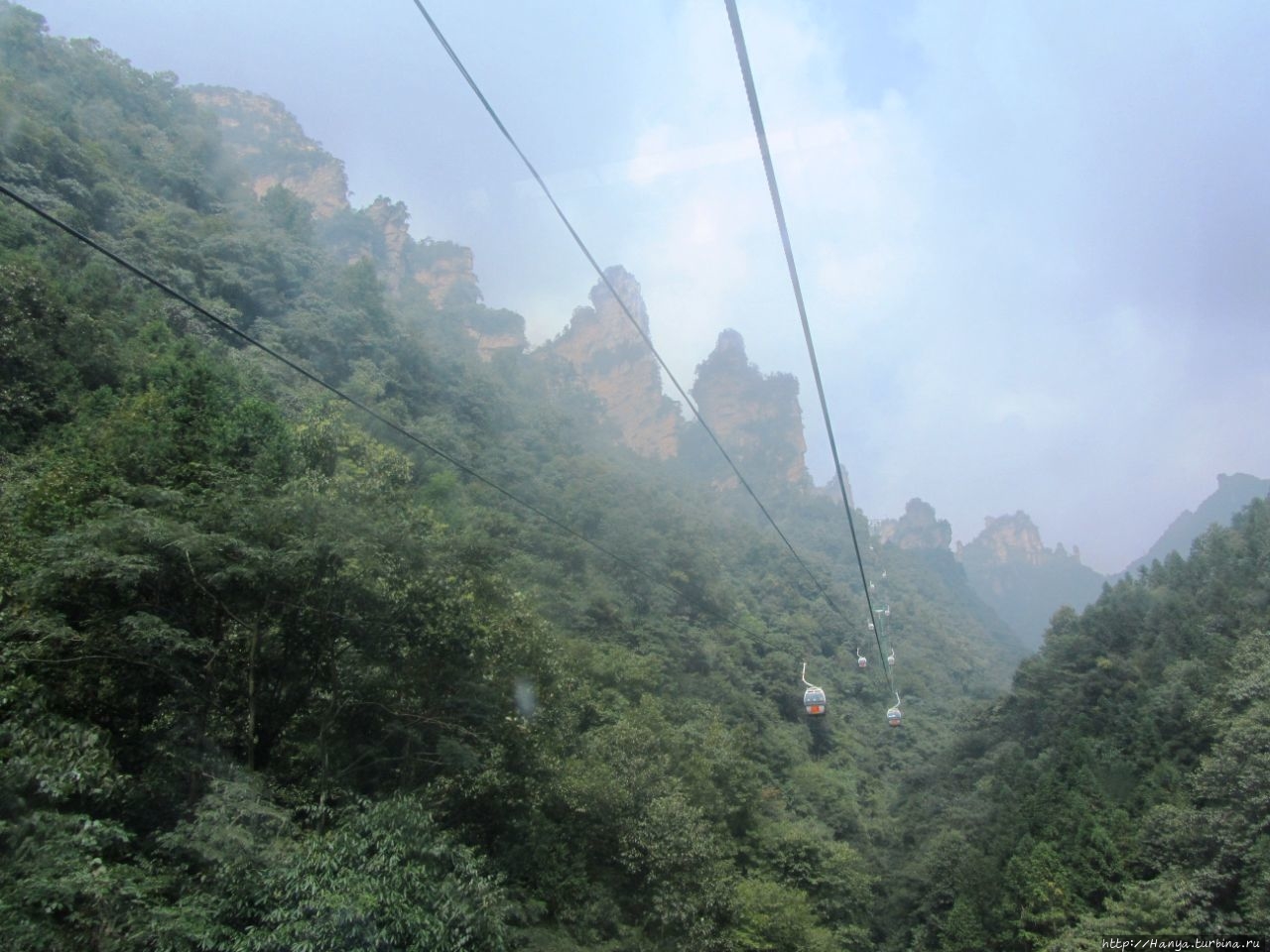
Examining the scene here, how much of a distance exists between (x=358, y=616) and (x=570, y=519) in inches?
802

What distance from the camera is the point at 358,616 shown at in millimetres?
9234

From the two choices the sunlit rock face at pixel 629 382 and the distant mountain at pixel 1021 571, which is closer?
the sunlit rock face at pixel 629 382

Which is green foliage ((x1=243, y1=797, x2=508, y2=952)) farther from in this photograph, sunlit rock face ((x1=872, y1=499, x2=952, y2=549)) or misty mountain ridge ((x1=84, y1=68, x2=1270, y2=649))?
sunlit rock face ((x1=872, y1=499, x2=952, y2=549))

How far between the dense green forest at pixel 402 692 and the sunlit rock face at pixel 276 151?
21.2m

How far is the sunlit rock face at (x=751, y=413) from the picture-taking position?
83.8 meters

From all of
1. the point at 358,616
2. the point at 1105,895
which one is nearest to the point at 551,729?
the point at 358,616

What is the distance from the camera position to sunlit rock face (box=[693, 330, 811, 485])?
83.8 meters

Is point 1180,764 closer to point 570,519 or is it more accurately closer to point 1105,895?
A: point 1105,895

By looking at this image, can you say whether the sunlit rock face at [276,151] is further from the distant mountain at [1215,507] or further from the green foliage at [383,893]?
the distant mountain at [1215,507]

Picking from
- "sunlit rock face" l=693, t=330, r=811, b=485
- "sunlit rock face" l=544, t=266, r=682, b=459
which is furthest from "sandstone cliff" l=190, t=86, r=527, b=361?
"sunlit rock face" l=693, t=330, r=811, b=485

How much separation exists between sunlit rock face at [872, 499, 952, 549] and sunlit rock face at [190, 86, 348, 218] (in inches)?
2735

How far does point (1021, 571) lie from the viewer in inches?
5015

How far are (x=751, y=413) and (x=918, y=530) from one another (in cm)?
2999

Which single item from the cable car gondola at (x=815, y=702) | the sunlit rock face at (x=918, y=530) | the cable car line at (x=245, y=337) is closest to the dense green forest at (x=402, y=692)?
the cable car line at (x=245, y=337)
